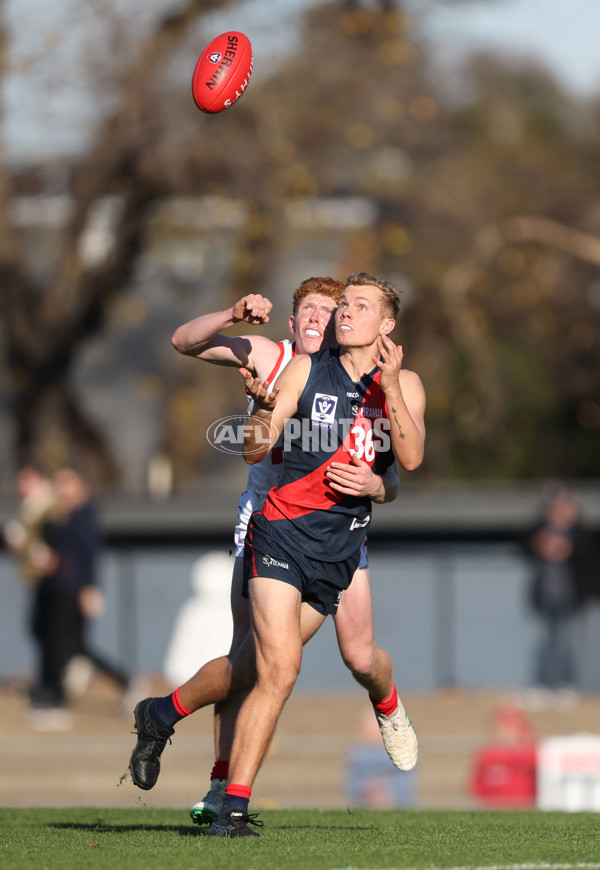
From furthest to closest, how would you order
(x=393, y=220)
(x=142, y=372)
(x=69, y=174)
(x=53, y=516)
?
1. (x=142, y=372)
2. (x=393, y=220)
3. (x=69, y=174)
4. (x=53, y=516)

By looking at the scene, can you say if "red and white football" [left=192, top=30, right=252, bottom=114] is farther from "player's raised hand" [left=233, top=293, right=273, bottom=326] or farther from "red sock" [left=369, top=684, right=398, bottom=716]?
"red sock" [left=369, top=684, right=398, bottom=716]

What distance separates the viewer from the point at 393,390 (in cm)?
566

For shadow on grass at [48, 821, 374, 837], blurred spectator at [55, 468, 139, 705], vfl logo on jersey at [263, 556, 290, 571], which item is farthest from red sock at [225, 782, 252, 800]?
blurred spectator at [55, 468, 139, 705]

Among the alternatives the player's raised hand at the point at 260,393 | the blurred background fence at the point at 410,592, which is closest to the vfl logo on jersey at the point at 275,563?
the player's raised hand at the point at 260,393

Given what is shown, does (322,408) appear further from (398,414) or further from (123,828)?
(123,828)

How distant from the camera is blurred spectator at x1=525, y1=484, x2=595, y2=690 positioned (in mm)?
16625

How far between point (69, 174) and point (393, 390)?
13.9 m

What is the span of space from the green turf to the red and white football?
3212 mm

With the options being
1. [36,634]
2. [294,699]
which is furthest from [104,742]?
[294,699]

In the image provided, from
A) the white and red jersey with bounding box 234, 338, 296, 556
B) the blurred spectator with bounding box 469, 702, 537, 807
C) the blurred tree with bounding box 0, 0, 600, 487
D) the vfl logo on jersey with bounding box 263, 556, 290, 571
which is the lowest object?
the vfl logo on jersey with bounding box 263, 556, 290, 571

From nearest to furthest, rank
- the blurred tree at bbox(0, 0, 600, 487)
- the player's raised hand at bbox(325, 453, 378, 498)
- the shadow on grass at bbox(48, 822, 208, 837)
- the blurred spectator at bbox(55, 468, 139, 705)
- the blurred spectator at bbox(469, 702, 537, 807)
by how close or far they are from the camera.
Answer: the player's raised hand at bbox(325, 453, 378, 498) < the shadow on grass at bbox(48, 822, 208, 837) < the blurred spectator at bbox(469, 702, 537, 807) < the blurred spectator at bbox(55, 468, 139, 705) < the blurred tree at bbox(0, 0, 600, 487)

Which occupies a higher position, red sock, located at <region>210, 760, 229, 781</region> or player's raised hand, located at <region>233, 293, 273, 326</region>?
player's raised hand, located at <region>233, 293, 273, 326</region>

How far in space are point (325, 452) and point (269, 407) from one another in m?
0.38

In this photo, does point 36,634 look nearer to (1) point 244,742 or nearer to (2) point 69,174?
(2) point 69,174
